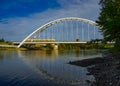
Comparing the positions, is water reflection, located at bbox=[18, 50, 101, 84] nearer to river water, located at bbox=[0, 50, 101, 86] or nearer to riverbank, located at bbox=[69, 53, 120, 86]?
river water, located at bbox=[0, 50, 101, 86]

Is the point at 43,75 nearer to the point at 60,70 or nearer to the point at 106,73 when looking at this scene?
the point at 60,70

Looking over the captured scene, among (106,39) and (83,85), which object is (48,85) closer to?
(83,85)

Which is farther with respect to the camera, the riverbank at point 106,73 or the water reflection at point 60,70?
the water reflection at point 60,70

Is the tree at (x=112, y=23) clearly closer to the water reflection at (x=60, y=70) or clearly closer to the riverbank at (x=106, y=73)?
the riverbank at (x=106, y=73)

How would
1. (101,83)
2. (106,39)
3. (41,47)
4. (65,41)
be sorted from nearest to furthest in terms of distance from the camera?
(101,83), (106,39), (65,41), (41,47)

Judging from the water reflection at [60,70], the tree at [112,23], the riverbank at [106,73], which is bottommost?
the water reflection at [60,70]

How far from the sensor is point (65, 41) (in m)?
120

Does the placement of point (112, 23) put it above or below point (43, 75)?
above

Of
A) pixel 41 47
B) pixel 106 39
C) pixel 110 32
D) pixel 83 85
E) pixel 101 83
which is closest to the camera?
pixel 101 83

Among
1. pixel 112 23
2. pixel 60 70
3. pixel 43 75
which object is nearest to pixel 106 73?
pixel 112 23

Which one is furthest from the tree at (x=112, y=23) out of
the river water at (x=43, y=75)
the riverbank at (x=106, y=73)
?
the river water at (x=43, y=75)

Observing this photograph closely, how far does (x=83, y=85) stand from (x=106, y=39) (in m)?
9.58

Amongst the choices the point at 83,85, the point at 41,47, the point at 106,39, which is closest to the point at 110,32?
the point at 106,39

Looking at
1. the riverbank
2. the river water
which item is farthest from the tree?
the river water
